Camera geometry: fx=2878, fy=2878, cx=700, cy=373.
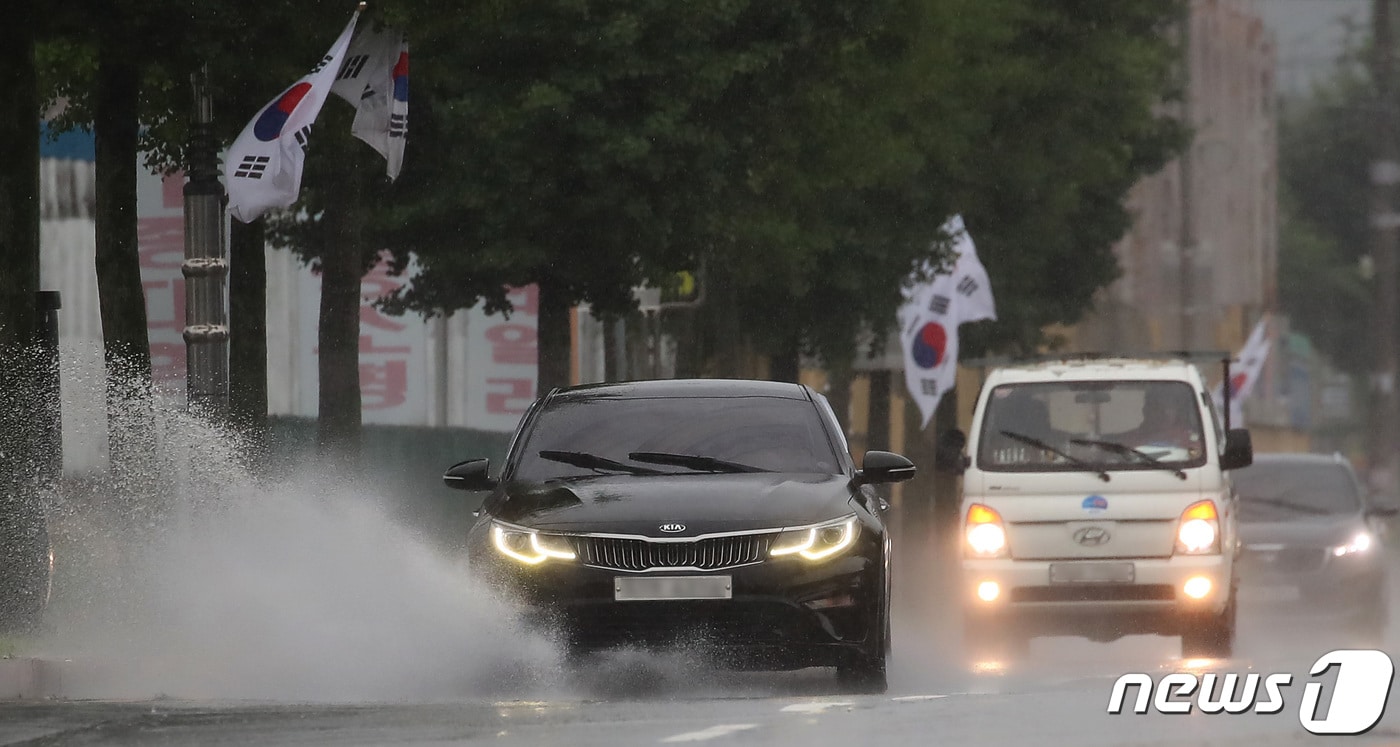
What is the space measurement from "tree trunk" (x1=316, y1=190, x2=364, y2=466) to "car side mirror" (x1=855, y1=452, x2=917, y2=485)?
927 cm

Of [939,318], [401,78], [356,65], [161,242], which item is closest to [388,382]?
[161,242]

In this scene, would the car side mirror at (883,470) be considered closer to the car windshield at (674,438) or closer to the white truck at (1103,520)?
the car windshield at (674,438)

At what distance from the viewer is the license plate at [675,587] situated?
492 inches

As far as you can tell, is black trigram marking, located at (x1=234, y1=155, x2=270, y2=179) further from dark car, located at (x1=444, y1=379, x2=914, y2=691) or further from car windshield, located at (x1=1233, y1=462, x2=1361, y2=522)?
car windshield, located at (x1=1233, y1=462, x2=1361, y2=522)

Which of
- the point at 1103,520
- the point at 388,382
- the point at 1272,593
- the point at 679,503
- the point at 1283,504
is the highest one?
the point at 679,503

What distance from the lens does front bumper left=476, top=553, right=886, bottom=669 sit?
12.5 metres

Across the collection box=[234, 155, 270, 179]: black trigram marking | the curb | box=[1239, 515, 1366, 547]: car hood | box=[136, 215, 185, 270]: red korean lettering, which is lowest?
box=[1239, 515, 1366, 547]: car hood

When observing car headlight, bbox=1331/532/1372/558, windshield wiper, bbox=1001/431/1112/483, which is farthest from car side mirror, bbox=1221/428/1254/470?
car headlight, bbox=1331/532/1372/558

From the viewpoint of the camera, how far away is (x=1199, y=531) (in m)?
17.1

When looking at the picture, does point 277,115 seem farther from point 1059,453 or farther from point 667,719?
point 667,719

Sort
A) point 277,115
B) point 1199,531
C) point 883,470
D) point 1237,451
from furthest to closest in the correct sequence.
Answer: point 277,115
point 1237,451
point 1199,531
point 883,470

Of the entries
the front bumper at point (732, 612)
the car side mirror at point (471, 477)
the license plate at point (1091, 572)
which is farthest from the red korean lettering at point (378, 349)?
the front bumper at point (732, 612)

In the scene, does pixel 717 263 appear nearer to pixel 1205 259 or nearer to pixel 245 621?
pixel 245 621

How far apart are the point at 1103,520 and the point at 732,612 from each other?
5.17 m
